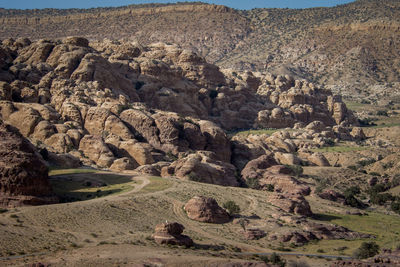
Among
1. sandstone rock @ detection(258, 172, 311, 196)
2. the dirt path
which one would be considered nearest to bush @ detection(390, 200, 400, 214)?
sandstone rock @ detection(258, 172, 311, 196)

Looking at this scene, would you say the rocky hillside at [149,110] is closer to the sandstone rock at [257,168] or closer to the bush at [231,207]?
the sandstone rock at [257,168]

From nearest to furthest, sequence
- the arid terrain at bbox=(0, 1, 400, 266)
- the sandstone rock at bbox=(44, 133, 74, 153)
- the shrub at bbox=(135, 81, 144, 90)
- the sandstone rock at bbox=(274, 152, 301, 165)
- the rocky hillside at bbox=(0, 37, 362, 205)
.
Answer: the arid terrain at bbox=(0, 1, 400, 266) < the sandstone rock at bbox=(44, 133, 74, 153) < the rocky hillside at bbox=(0, 37, 362, 205) < the sandstone rock at bbox=(274, 152, 301, 165) < the shrub at bbox=(135, 81, 144, 90)

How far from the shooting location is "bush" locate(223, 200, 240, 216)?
4373 cm

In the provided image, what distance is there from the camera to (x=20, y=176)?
3700 cm

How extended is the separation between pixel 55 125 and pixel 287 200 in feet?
111

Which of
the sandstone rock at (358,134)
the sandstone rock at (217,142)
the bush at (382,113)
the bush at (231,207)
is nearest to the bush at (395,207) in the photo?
the bush at (231,207)

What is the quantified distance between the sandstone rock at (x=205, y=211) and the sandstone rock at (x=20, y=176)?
11706 mm

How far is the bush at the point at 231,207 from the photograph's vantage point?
143ft

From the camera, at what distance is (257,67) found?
18838cm

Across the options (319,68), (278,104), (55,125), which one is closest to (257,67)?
(319,68)

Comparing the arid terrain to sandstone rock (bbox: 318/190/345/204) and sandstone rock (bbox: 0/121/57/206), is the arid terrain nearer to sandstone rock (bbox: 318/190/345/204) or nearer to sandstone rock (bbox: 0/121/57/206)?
sandstone rock (bbox: 0/121/57/206)

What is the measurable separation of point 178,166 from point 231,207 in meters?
15.5

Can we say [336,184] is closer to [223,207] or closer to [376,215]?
[376,215]

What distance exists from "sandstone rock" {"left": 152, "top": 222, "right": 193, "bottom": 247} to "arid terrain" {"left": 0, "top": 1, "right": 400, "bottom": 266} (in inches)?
4.3
